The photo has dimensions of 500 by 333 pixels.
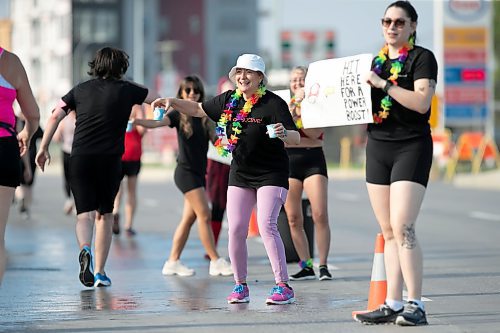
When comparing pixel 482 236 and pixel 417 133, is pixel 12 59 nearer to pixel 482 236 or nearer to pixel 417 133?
pixel 417 133

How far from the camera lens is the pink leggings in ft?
33.9

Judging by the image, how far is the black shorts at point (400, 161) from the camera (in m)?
8.90

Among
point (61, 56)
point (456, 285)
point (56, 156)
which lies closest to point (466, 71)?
point (56, 156)

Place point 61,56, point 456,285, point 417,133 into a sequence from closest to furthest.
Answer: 1. point 417,133
2. point 456,285
3. point 61,56

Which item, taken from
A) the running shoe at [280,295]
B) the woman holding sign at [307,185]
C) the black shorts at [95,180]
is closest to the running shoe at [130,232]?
the woman holding sign at [307,185]

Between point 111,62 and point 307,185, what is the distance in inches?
84.7

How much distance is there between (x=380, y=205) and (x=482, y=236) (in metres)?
8.83

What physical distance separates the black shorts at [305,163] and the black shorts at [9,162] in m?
3.71

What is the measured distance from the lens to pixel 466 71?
5053cm

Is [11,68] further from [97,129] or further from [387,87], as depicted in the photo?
[387,87]

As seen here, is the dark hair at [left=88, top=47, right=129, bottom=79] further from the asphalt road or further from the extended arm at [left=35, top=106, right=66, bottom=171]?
the asphalt road

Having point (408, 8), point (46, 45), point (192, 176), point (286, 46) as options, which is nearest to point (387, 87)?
point (408, 8)

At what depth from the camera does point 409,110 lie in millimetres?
8922

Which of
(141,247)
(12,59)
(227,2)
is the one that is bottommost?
(141,247)
